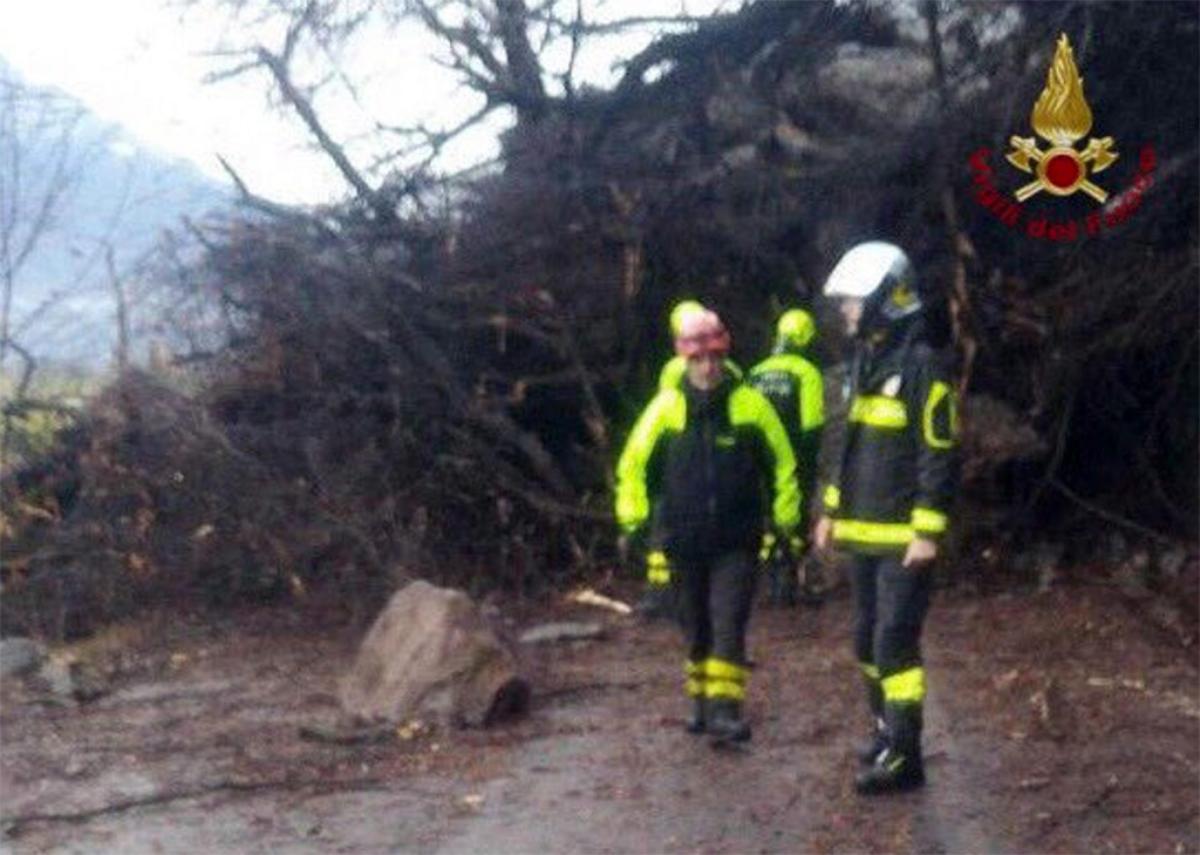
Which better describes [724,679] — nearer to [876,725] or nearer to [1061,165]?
[876,725]

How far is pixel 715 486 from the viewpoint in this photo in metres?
9.01

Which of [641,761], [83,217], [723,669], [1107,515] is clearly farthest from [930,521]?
[83,217]

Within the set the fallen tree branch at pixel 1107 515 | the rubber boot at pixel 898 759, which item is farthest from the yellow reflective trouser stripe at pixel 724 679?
the fallen tree branch at pixel 1107 515

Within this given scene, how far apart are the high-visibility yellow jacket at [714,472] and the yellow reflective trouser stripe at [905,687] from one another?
1.18m

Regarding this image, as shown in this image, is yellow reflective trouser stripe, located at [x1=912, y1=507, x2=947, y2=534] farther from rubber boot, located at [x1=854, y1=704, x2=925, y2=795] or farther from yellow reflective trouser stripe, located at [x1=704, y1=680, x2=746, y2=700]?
yellow reflective trouser stripe, located at [x1=704, y1=680, x2=746, y2=700]

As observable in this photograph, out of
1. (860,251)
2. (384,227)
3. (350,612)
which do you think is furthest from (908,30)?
(860,251)

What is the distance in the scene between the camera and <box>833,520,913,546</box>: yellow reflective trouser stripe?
26.1 feet

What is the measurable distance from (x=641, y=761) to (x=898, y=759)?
1322 millimetres

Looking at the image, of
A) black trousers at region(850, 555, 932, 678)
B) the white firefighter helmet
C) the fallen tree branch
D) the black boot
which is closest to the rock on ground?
the black boot

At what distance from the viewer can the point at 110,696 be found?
11.6 m

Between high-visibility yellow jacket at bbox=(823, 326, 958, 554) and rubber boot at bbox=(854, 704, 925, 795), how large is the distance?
61cm

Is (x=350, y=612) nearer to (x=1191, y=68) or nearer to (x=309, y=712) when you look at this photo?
(x=309, y=712)

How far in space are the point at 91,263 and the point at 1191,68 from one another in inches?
330

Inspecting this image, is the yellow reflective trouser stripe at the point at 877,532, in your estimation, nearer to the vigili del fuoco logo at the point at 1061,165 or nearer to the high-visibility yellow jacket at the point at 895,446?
the high-visibility yellow jacket at the point at 895,446
